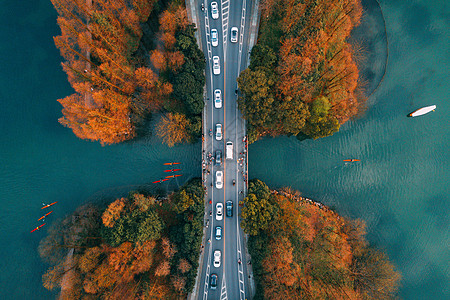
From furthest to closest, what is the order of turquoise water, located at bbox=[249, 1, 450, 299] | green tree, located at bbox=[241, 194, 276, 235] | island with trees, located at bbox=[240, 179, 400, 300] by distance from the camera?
1. turquoise water, located at bbox=[249, 1, 450, 299]
2. green tree, located at bbox=[241, 194, 276, 235]
3. island with trees, located at bbox=[240, 179, 400, 300]

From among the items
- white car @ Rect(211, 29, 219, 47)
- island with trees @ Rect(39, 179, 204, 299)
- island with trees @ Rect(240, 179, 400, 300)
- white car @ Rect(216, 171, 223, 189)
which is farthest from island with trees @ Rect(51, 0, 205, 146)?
island with trees @ Rect(240, 179, 400, 300)

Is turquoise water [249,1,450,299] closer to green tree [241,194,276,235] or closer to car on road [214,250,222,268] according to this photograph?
green tree [241,194,276,235]

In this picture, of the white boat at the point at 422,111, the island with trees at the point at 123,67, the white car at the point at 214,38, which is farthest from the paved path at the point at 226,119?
the white boat at the point at 422,111

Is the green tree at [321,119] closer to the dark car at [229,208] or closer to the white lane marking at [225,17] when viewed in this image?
the dark car at [229,208]

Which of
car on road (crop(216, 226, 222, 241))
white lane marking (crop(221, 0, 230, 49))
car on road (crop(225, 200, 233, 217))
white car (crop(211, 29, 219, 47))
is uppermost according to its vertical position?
white lane marking (crop(221, 0, 230, 49))

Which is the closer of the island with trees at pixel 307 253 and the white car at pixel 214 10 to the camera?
the island with trees at pixel 307 253

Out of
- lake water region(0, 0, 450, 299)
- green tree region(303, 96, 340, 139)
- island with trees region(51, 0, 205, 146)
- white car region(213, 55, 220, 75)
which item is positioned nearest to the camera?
island with trees region(51, 0, 205, 146)
